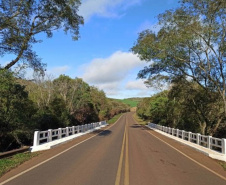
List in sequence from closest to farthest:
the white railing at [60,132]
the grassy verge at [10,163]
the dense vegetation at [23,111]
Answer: the grassy verge at [10,163]
the white railing at [60,132]
the dense vegetation at [23,111]

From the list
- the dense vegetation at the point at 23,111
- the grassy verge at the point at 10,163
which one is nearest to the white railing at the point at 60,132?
the dense vegetation at the point at 23,111

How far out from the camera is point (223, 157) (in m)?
13.6

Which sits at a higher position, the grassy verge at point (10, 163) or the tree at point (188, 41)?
the tree at point (188, 41)

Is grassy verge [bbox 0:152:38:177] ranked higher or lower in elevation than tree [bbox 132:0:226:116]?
lower

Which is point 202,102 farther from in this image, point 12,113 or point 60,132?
point 12,113

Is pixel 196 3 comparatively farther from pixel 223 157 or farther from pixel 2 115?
pixel 2 115

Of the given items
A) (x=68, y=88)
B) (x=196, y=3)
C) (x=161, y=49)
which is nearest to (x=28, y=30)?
(x=161, y=49)

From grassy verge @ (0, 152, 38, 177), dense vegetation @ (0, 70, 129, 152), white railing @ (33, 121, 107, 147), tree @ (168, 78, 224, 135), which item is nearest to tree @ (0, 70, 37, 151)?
dense vegetation @ (0, 70, 129, 152)

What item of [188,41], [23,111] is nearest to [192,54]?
[188,41]

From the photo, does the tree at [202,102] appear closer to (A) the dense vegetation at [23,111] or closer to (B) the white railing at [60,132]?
(B) the white railing at [60,132]

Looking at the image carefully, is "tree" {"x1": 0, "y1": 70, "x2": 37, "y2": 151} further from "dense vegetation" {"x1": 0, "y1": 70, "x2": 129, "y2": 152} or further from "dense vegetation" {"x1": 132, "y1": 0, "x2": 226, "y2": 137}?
"dense vegetation" {"x1": 132, "y1": 0, "x2": 226, "y2": 137}

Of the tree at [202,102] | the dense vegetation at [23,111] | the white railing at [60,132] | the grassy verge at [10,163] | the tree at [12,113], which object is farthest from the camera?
the tree at [202,102]

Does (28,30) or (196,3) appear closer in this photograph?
(28,30)

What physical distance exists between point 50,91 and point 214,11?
24772 mm
